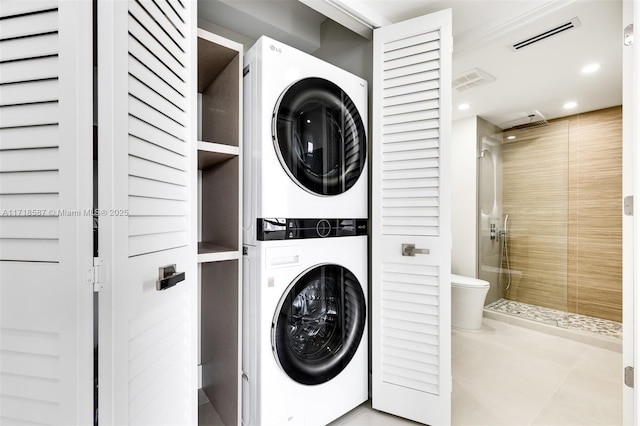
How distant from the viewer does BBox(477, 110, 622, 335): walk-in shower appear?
9.78ft

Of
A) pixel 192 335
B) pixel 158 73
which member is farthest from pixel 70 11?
pixel 192 335

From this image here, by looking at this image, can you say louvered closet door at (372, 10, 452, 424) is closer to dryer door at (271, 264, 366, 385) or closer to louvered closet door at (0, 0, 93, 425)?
dryer door at (271, 264, 366, 385)

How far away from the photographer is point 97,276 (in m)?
0.61

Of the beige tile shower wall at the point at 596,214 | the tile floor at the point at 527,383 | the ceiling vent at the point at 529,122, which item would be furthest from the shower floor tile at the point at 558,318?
the ceiling vent at the point at 529,122

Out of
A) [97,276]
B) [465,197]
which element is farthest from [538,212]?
[97,276]

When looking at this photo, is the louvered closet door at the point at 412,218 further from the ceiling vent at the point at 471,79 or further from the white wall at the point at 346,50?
the ceiling vent at the point at 471,79

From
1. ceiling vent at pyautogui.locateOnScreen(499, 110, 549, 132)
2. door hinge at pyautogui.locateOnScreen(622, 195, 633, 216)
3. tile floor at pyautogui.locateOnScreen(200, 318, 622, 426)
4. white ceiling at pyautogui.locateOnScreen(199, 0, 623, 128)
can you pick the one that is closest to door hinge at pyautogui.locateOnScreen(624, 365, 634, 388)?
tile floor at pyautogui.locateOnScreen(200, 318, 622, 426)

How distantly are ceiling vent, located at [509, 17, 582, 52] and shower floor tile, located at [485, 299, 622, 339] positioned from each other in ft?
8.46

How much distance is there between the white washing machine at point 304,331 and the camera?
4.19 ft

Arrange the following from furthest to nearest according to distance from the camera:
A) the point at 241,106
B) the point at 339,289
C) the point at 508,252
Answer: the point at 508,252 < the point at 339,289 < the point at 241,106

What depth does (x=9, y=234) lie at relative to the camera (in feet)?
1.88

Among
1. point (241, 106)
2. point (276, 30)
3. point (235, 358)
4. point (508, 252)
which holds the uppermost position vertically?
point (276, 30)

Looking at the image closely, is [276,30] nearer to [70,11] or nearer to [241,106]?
[241,106]

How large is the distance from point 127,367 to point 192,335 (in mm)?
284
